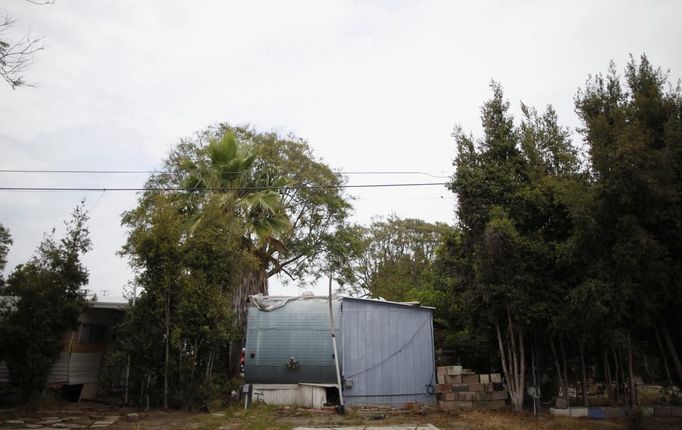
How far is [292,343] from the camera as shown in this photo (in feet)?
37.5

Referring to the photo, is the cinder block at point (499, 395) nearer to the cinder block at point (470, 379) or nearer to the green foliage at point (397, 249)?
the cinder block at point (470, 379)

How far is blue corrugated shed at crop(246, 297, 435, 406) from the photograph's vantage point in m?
11.2

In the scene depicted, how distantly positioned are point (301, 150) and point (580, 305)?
13413 mm

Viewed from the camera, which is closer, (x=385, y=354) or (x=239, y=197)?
(x=385, y=354)

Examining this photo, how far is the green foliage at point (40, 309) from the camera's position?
10.2 metres

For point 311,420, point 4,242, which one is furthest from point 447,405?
point 4,242

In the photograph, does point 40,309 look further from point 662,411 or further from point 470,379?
point 662,411

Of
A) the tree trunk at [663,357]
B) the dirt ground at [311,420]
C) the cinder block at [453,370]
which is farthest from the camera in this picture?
the cinder block at [453,370]

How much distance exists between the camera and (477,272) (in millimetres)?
10391

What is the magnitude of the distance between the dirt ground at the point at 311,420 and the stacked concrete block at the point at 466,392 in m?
0.56

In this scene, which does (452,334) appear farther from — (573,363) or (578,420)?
(578,420)

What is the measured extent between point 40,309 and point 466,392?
10.5m

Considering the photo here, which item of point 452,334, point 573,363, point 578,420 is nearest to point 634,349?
point 573,363

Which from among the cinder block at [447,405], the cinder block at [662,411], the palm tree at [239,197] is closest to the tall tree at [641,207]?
the cinder block at [662,411]
